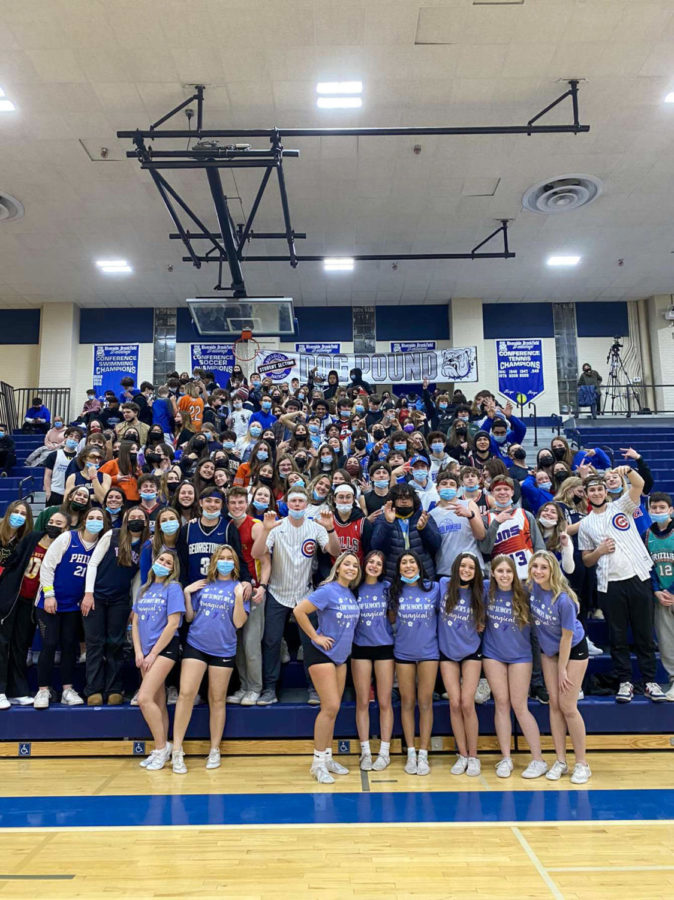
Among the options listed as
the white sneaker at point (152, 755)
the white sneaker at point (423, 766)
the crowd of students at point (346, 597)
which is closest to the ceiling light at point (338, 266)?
the crowd of students at point (346, 597)

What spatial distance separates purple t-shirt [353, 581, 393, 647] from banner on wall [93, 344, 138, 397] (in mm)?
13709

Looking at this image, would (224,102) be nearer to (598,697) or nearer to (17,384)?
(598,697)

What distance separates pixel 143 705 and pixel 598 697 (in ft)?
11.6

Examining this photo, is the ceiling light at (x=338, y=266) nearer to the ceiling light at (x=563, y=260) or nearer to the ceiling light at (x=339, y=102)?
the ceiling light at (x=563, y=260)

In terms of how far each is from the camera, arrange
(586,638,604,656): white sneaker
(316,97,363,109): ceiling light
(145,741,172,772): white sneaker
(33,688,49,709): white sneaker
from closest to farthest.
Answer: (145,741,172,772): white sneaker < (33,688,49,709): white sneaker < (586,638,604,656): white sneaker < (316,97,363,109): ceiling light

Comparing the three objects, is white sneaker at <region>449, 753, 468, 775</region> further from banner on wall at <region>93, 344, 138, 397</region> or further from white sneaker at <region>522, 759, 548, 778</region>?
banner on wall at <region>93, 344, 138, 397</region>

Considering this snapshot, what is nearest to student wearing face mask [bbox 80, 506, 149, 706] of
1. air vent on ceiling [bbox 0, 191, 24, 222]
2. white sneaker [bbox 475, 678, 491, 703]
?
white sneaker [bbox 475, 678, 491, 703]

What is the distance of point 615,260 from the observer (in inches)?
564

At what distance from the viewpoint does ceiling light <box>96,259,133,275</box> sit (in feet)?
45.8

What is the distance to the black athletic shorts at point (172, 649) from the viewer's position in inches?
187

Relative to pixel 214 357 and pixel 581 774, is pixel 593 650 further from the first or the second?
pixel 214 357

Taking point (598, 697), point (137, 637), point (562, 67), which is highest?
point (562, 67)

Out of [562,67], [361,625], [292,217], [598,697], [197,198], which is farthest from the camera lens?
[292,217]

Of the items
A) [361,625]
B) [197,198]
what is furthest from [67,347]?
[361,625]
